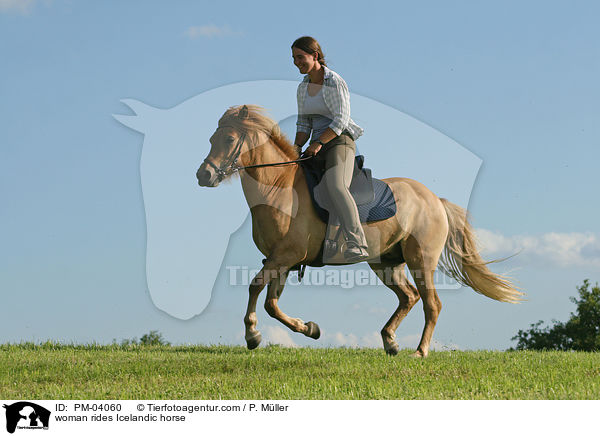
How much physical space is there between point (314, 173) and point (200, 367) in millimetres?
2719

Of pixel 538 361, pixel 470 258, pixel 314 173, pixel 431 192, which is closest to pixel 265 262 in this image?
pixel 314 173

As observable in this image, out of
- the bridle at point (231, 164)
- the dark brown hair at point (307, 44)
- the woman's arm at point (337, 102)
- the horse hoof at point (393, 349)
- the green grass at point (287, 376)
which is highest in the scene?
the dark brown hair at point (307, 44)

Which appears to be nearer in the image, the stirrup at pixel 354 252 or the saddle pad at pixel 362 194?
the stirrup at pixel 354 252

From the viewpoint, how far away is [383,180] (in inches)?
333

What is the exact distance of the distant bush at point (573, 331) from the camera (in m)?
20.6

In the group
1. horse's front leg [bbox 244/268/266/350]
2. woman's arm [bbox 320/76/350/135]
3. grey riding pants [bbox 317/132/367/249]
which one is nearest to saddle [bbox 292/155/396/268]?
grey riding pants [bbox 317/132/367/249]

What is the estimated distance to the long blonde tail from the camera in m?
9.03

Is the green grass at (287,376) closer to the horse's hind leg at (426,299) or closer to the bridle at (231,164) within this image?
the horse's hind leg at (426,299)

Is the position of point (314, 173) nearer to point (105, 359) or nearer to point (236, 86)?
point (236, 86)

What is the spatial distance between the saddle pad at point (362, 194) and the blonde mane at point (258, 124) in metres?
0.35

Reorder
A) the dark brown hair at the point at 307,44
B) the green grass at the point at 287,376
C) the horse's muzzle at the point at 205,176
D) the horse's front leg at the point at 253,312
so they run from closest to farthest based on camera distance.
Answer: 1. the green grass at the point at 287,376
2. the horse's muzzle at the point at 205,176
3. the horse's front leg at the point at 253,312
4. the dark brown hair at the point at 307,44
